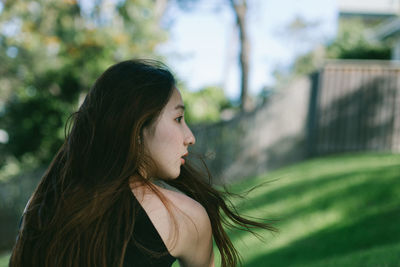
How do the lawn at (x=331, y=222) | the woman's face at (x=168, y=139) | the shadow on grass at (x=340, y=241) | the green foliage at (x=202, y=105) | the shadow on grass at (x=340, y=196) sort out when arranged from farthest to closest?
the green foliage at (x=202, y=105)
the shadow on grass at (x=340, y=196)
the shadow on grass at (x=340, y=241)
the lawn at (x=331, y=222)
the woman's face at (x=168, y=139)

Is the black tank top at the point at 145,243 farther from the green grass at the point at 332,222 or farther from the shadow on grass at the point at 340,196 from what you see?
the shadow on grass at the point at 340,196

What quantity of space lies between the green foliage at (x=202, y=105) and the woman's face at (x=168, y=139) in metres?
11.7

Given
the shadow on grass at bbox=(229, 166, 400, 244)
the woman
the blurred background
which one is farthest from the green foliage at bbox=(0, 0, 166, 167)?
the woman

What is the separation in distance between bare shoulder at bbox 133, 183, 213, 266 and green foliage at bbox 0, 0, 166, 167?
12296mm

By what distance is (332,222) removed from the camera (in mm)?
5395

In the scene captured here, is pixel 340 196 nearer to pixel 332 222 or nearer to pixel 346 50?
pixel 332 222

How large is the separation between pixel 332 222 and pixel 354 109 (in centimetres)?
653

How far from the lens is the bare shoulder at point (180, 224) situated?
1.49m

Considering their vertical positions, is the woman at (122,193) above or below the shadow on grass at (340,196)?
above

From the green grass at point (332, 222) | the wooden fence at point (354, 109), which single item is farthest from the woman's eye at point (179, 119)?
the wooden fence at point (354, 109)

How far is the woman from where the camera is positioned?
151cm

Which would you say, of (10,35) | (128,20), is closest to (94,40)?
(128,20)

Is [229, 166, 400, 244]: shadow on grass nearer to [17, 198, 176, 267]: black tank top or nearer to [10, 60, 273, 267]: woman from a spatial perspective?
[10, 60, 273, 267]: woman

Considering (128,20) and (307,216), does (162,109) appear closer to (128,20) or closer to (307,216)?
(307,216)
